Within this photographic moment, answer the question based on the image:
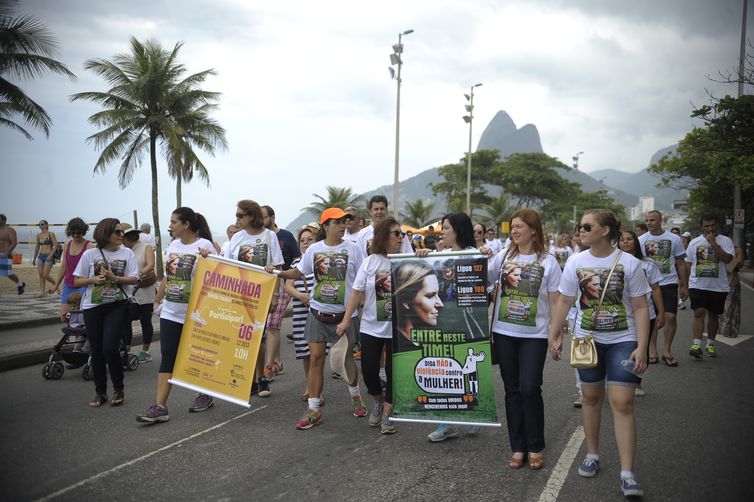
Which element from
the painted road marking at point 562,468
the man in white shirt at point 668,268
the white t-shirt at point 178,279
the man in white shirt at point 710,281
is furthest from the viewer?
the man in white shirt at point 710,281

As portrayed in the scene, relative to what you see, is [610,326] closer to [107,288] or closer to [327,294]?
[327,294]

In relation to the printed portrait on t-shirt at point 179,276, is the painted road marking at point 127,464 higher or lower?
lower

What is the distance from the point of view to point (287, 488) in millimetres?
4094

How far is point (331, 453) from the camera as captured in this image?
4.84 m

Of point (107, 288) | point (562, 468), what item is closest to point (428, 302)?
point (562, 468)

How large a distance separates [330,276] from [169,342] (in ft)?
5.71

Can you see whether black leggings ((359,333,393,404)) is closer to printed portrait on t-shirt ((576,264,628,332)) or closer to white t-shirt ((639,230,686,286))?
printed portrait on t-shirt ((576,264,628,332))

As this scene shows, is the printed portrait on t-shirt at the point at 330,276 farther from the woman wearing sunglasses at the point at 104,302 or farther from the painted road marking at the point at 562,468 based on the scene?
the painted road marking at the point at 562,468

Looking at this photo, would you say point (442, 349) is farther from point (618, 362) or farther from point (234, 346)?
point (234, 346)

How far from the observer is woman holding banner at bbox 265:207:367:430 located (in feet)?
18.5

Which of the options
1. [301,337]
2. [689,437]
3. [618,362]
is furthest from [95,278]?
[689,437]

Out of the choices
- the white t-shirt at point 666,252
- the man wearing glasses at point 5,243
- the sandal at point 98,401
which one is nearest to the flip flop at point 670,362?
the white t-shirt at point 666,252

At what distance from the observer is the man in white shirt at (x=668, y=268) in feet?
27.3

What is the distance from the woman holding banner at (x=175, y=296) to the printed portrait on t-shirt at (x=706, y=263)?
23.4ft
